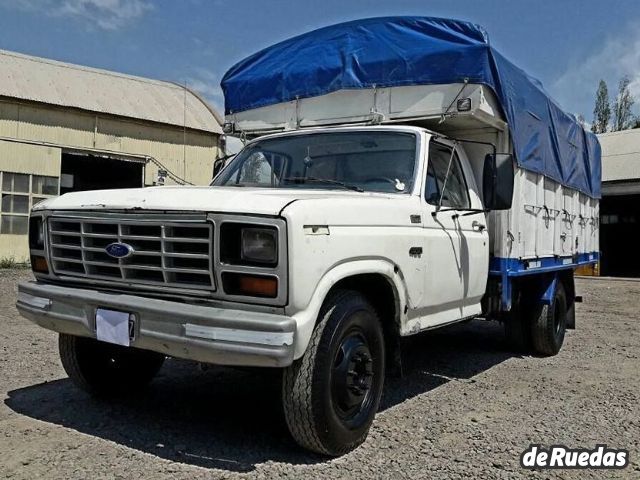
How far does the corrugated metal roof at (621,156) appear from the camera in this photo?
817 inches

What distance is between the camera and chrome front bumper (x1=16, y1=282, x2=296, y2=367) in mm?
3041

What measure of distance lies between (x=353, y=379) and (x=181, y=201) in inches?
57.3

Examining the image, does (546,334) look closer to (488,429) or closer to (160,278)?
(488,429)

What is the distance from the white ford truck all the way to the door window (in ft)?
0.06

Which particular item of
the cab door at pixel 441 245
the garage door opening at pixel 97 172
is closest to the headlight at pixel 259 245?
the cab door at pixel 441 245

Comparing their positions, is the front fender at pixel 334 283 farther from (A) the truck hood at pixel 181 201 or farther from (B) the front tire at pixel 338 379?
(A) the truck hood at pixel 181 201

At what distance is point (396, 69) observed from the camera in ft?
17.5

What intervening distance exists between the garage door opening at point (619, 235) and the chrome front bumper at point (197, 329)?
2516 centimetres

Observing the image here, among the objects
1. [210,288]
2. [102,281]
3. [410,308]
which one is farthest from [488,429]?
[102,281]

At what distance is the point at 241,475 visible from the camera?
3.32 meters

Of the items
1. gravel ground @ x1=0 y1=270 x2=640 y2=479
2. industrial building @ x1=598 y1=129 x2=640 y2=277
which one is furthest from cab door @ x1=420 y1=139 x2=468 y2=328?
industrial building @ x1=598 y1=129 x2=640 y2=277

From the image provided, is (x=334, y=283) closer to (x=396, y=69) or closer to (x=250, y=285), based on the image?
(x=250, y=285)

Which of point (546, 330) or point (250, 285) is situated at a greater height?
point (250, 285)

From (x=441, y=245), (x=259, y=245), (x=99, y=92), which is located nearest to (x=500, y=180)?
(x=441, y=245)
